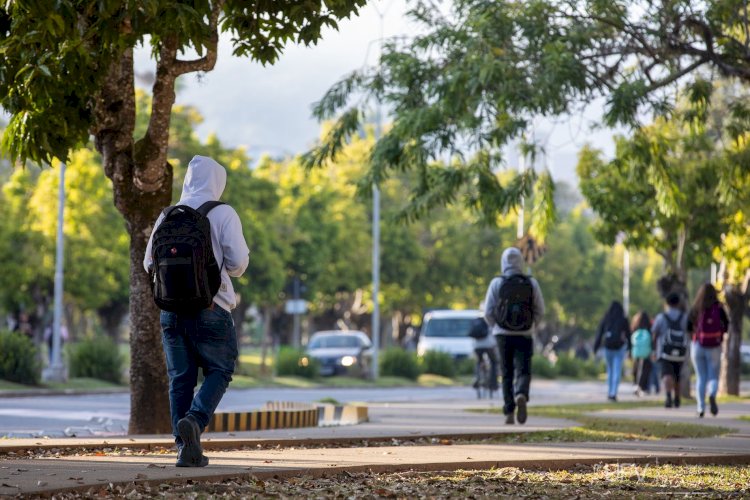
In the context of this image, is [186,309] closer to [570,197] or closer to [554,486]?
[554,486]

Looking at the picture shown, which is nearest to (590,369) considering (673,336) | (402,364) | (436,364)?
(436,364)

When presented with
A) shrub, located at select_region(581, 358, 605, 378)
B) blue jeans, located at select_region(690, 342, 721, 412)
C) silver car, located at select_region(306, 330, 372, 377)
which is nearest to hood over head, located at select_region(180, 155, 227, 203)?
blue jeans, located at select_region(690, 342, 721, 412)

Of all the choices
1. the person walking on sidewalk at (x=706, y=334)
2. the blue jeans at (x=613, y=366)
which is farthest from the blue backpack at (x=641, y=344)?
the person walking on sidewalk at (x=706, y=334)

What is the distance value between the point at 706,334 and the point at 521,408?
165 inches

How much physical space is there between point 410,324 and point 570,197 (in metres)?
92.7

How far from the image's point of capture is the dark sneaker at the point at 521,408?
13.9 metres

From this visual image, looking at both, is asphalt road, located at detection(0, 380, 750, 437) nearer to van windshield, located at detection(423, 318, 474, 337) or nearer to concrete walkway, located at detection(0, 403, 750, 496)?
concrete walkway, located at detection(0, 403, 750, 496)

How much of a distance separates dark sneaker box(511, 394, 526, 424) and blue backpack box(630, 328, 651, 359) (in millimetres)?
12872

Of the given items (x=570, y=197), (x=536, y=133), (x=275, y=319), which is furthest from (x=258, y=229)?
(x=570, y=197)

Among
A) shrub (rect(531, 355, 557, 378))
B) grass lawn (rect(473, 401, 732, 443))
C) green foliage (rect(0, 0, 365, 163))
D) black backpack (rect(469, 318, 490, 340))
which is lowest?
grass lawn (rect(473, 401, 732, 443))

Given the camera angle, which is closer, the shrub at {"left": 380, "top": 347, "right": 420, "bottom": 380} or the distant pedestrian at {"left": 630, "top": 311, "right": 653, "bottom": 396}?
the distant pedestrian at {"left": 630, "top": 311, "right": 653, "bottom": 396}

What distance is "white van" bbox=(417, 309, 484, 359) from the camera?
4269cm

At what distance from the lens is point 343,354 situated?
39.8 metres

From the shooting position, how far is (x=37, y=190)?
4978 centimetres
